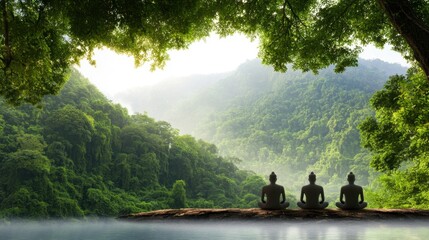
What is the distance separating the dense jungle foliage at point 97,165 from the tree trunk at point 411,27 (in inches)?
1213

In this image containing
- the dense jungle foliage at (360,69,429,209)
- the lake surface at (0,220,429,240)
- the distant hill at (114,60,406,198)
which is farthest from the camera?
the distant hill at (114,60,406,198)

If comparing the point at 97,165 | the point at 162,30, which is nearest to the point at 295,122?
the point at 97,165

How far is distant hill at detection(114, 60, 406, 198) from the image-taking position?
283ft

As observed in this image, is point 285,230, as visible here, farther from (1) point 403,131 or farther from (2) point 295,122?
(2) point 295,122

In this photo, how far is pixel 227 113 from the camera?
131 meters

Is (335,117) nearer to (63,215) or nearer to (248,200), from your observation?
(248,200)

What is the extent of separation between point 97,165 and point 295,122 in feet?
227

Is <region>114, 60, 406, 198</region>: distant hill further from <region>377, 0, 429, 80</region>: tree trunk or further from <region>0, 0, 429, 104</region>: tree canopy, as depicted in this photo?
<region>377, 0, 429, 80</region>: tree trunk

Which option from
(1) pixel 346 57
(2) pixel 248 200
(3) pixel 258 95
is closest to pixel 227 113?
(3) pixel 258 95

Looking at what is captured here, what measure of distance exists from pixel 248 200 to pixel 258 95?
85.5 metres

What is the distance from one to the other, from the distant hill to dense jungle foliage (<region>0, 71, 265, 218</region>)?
115ft

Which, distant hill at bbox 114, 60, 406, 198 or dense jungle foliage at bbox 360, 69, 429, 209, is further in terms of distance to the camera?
distant hill at bbox 114, 60, 406, 198

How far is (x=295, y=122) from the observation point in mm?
105562

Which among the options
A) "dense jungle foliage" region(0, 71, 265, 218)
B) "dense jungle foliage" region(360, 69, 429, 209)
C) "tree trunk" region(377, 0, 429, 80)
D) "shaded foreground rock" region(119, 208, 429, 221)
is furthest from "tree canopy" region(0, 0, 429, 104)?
"dense jungle foliage" region(0, 71, 265, 218)
